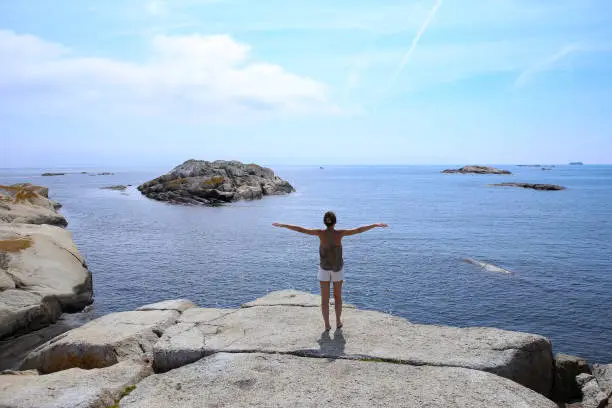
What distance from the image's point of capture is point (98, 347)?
11938 mm

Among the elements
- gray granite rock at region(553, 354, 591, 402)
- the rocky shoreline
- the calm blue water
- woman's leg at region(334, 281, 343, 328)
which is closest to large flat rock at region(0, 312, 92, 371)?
the rocky shoreline

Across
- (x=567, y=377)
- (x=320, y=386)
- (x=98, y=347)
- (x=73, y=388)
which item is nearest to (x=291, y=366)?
(x=320, y=386)

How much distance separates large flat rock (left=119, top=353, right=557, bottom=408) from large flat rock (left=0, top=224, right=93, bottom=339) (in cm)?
1056

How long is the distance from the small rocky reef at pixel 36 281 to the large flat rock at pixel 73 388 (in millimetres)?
6915

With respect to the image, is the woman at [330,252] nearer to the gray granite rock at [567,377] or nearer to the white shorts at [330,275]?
the white shorts at [330,275]

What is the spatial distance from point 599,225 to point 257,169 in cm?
6728

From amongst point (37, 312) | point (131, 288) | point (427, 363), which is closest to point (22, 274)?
point (37, 312)

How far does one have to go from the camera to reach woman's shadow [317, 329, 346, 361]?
10.3 meters

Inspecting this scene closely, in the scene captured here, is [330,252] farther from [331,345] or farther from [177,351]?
[177,351]

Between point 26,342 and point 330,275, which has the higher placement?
point 330,275

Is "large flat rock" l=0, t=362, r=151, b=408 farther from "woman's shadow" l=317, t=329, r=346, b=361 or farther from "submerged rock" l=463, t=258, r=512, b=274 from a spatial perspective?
"submerged rock" l=463, t=258, r=512, b=274

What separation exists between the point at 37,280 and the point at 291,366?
14883 millimetres

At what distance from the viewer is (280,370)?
9.71 meters

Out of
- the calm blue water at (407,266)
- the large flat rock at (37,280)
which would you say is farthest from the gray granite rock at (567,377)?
the large flat rock at (37,280)
